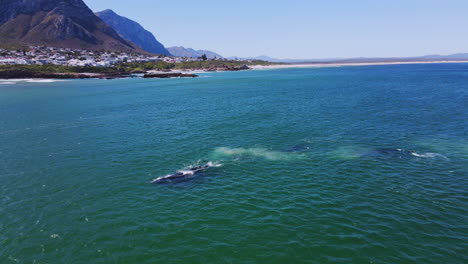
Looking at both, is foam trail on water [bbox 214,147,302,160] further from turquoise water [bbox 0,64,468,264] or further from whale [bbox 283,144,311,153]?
whale [bbox 283,144,311,153]

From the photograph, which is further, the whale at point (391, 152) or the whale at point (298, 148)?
the whale at point (298, 148)

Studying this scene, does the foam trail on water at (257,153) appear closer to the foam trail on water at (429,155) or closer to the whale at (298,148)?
the whale at (298,148)

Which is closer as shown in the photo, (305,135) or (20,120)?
(305,135)

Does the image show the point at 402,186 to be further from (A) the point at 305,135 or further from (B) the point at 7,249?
(B) the point at 7,249

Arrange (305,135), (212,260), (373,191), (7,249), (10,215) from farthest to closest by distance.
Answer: (305,135), (373,191), (10,215), (7,249), (212,260)

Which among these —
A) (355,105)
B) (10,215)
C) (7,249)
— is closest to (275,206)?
(7,249)

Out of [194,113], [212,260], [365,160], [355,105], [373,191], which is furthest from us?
[355,105]

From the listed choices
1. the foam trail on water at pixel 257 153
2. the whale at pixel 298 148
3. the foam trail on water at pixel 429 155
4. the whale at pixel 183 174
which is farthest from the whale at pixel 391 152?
the whale at pixel 183 174
